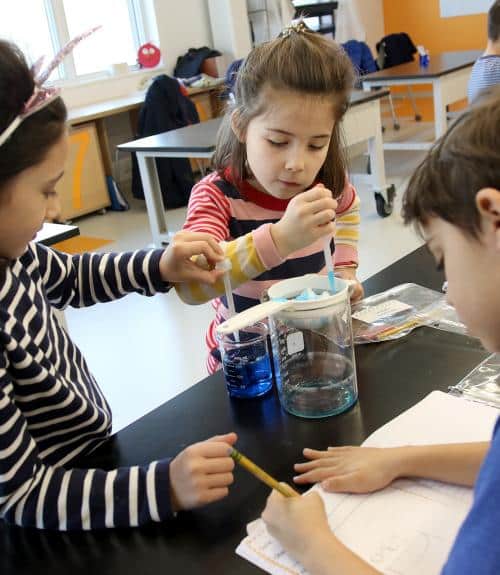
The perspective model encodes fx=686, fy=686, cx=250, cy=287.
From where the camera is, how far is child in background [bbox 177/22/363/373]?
1020 millimetres

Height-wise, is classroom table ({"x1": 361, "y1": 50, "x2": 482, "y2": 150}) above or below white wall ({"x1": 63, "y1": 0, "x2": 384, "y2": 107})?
below

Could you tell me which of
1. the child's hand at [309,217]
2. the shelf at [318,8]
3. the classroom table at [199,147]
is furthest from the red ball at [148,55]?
the child's hand at [309,217]

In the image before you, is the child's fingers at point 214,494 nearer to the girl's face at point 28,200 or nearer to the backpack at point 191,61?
the girl's face at point 28,200

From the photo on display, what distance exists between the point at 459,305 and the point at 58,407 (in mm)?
496

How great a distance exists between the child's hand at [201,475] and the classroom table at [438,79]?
3.75m

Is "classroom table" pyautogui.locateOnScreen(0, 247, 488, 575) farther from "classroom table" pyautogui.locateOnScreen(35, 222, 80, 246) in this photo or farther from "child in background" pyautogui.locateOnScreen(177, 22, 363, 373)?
"classroom table" pyautogui.locateOnScreen(35, 222, 80, 246)

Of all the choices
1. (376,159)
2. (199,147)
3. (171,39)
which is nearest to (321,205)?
(199,147)

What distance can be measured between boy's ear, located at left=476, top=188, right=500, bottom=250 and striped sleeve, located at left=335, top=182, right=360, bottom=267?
852 millimetres

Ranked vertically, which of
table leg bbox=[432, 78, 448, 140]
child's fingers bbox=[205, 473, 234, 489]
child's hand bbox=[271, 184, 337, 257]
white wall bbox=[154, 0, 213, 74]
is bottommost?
table leg bbox=[432, 78, 448, 140]

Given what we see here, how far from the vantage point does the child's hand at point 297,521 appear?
62cm

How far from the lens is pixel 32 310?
2.92ft

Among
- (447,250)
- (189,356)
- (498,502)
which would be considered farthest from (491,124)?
(189,356)

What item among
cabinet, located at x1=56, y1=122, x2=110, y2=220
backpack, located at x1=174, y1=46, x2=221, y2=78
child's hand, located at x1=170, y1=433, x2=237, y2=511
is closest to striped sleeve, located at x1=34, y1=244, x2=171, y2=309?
child's hand, located at x1=170, y1=433, x2=237, y2=511

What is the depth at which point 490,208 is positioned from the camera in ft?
1.64
